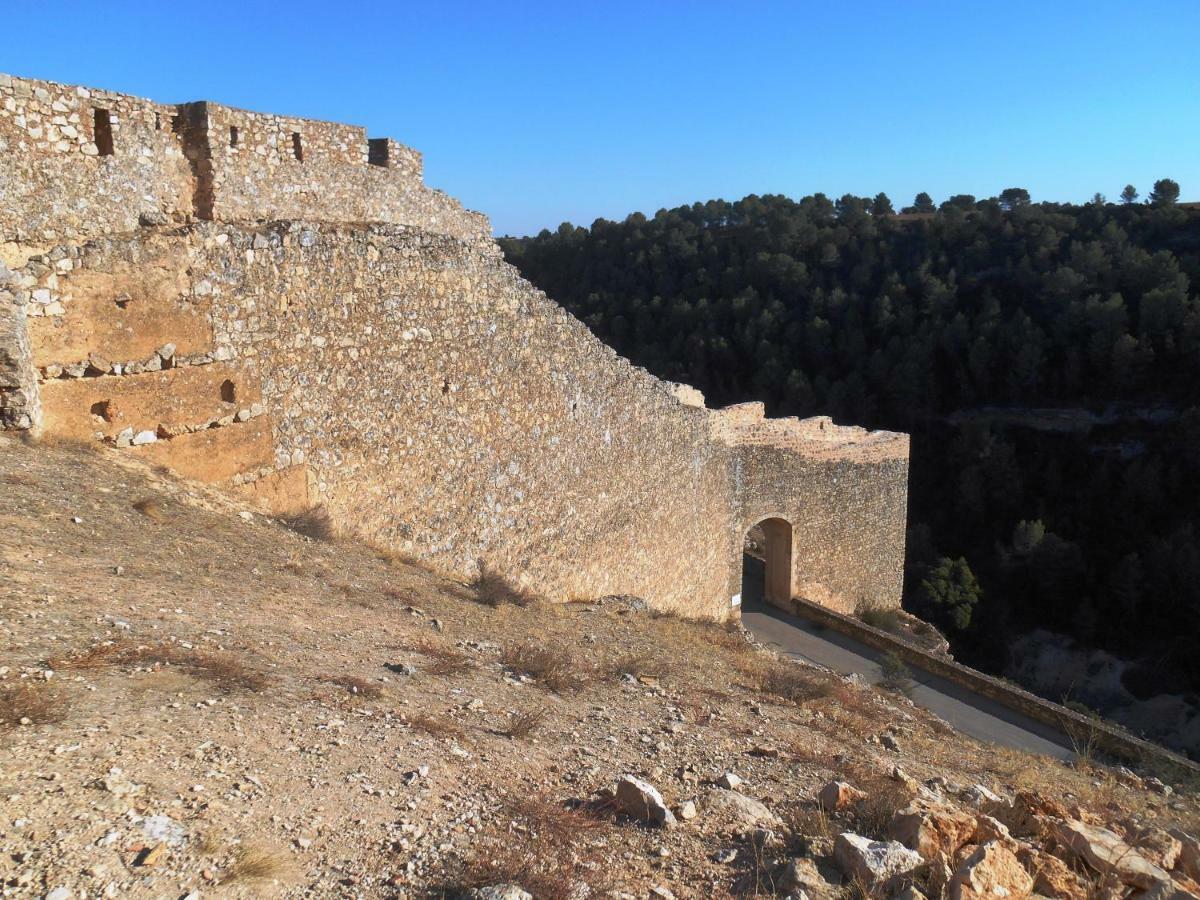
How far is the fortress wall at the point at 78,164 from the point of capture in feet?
16.2

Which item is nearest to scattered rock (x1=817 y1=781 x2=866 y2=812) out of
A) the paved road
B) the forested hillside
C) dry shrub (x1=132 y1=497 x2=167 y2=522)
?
dry shrub (x1=132 y1=497 x2=167 y2=522)

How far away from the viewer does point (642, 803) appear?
3.10 metres

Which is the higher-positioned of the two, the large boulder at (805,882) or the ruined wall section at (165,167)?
Answer: the ruined wall section at (165,167)

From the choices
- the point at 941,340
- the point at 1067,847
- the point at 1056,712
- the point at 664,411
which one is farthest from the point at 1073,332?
the point at 1067,847

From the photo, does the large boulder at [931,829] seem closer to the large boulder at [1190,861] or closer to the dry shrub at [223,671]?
the large boulder at [1190,861]

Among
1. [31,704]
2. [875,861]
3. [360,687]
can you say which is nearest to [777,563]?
[360,687]

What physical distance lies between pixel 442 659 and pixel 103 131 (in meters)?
4.09

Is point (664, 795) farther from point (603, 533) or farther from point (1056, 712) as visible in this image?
point (1056, 712)

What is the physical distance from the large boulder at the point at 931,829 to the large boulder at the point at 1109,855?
14.8 inches

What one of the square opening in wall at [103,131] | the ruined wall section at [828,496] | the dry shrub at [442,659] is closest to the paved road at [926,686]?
the ruined wall section at [828,496]

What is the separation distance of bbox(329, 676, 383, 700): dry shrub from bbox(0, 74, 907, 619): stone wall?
93.5 inches

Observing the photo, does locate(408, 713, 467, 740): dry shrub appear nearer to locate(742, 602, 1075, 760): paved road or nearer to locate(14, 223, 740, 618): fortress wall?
locate(14, 223, 740, 618): fortress wall

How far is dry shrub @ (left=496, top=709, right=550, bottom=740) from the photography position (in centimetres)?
368

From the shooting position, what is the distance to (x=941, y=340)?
29.0 meters
